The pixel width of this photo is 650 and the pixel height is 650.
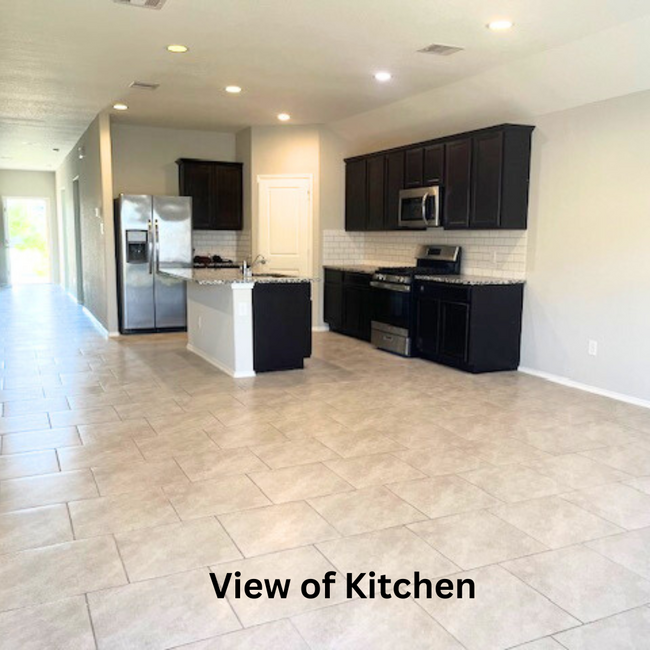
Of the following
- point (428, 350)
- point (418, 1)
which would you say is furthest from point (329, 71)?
point (428, 350)

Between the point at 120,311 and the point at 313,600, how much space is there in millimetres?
6850

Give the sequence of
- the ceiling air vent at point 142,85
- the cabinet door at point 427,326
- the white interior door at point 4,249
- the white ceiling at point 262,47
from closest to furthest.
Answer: the white ceiling at point 262,47, the ceiling air vent at point 142,85, the cabinet door at point 427,326, the white interior door at point 4,249

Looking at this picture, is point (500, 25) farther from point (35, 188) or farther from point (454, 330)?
point (35, 188)

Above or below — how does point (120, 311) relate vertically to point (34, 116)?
below

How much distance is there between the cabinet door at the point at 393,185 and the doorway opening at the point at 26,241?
10746 millimetres

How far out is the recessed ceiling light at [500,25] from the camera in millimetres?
4386

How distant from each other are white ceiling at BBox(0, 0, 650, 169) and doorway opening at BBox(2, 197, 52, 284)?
8277 mm

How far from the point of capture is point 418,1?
4.06 m

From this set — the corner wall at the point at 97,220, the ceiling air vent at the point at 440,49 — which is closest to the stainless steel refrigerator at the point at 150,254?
the corner wall at the point at 97,220

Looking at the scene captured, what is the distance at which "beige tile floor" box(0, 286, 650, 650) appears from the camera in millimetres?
2283

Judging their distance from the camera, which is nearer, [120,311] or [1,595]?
[1,595]

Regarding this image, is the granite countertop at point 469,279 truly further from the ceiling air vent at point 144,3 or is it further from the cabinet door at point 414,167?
the ceiling air vent at point 144,3

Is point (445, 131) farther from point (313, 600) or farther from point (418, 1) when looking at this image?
point (313, 600)

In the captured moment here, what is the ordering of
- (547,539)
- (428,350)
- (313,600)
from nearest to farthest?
(313,600), (547,539), (428,350)
